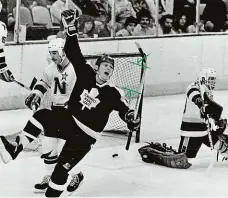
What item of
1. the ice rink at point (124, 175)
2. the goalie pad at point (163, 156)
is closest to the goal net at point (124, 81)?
the ice rink at point (124, 175)

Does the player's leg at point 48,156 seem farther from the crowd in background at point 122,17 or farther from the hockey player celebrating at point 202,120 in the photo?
the crowd in background at point 122,17

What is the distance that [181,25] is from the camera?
8.46 m

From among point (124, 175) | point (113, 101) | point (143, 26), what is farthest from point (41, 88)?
point (143, 26)

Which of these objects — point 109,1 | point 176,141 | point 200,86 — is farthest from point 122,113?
point 109,1

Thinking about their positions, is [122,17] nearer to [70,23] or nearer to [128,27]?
[128,27]

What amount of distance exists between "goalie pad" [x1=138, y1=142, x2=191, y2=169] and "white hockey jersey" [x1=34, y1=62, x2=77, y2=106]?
997 millimetres

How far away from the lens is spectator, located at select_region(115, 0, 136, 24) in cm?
786

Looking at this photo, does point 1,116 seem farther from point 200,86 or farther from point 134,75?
point 200,86

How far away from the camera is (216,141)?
562 centimetres

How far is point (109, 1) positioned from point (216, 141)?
2496 mm

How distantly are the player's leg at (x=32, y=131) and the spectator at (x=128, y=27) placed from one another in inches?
131

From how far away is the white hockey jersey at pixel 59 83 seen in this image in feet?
15.9

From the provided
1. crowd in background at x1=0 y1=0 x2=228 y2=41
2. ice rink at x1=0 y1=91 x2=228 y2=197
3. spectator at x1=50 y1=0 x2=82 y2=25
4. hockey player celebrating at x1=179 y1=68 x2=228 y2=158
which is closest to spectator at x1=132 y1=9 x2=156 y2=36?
crowd in background at x1=0 y1=0 x2=228 y2=41

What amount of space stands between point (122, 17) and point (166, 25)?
A: 566mm
